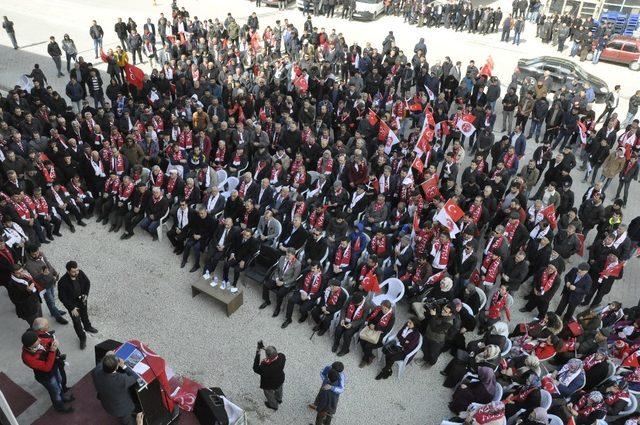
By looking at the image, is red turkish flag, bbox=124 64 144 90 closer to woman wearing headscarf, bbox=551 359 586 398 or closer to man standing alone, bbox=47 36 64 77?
man standing alone, bbox=47 36 64 77

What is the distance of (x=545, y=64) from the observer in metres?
18.7

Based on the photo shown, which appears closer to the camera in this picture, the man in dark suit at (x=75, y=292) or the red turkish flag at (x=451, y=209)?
the man in dark suit at (x=75, y=292)

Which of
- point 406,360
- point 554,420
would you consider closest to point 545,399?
point 554,420

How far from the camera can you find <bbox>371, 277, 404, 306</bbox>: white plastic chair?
28.7 feet

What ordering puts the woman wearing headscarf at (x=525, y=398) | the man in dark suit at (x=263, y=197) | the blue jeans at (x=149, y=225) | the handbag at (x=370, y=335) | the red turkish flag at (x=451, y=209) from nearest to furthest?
1. the woman wearing headscarf at (x=525, y=398)
2. the handbag at (x=370, y=335)
3. the red turkish flag at (x=451, y=209)
4. the blue jeans at (x=149, y=225)
5. the man in dark suit at (x=263, y=197)

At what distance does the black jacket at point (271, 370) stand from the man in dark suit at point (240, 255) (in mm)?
2705

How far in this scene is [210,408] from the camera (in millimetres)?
6371

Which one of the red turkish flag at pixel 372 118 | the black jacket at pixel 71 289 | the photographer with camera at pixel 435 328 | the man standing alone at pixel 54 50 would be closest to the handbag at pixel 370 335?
the photographer with camera at pixel 435 328

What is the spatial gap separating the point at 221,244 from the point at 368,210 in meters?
3.17

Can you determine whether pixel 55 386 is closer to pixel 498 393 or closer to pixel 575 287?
pixel 498 393

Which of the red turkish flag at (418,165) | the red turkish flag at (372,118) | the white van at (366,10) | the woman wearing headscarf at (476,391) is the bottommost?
the woman wearing headscarf at (476,391)

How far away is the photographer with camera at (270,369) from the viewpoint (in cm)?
665

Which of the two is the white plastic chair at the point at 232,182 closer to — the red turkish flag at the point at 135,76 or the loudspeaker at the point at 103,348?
the loudspeaker at the point at 103,348

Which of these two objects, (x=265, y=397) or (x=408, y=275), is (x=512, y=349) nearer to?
(x=408, y=275)
